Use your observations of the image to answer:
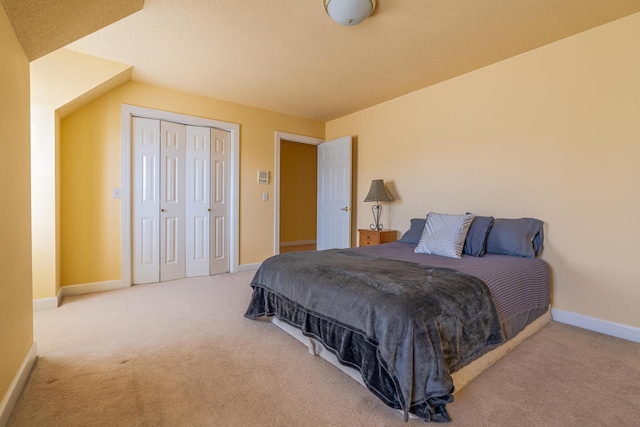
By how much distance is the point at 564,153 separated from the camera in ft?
8.32

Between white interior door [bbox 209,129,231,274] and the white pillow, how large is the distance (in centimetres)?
273

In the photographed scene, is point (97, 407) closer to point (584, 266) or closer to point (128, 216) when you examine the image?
point (128, 216)

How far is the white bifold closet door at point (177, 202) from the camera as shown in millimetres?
3537

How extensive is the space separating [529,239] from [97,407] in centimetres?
322

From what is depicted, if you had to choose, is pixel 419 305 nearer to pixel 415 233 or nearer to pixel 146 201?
pixel 415 233

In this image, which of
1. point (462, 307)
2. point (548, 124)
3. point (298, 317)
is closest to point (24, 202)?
point (298, 317)

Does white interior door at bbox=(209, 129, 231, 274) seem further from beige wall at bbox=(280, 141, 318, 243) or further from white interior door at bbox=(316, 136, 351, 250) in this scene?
beige wall at bbox=(280, 141, 318, 243)

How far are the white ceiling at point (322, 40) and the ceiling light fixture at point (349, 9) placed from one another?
9cm

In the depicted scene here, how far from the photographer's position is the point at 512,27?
2.35 m

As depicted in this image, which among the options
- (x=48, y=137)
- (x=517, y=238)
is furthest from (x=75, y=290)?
(x=517, y=238)

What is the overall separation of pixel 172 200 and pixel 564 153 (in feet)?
14.0

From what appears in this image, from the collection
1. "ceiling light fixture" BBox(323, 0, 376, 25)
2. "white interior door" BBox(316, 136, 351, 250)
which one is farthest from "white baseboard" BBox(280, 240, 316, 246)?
"ceiling light fixture" BBox(323, 0, 376, 25)

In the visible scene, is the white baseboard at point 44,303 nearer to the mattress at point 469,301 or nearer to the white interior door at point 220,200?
the white interior door at point 220,200

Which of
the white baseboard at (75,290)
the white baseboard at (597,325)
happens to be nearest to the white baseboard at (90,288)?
the white baseboard at (75,290)
